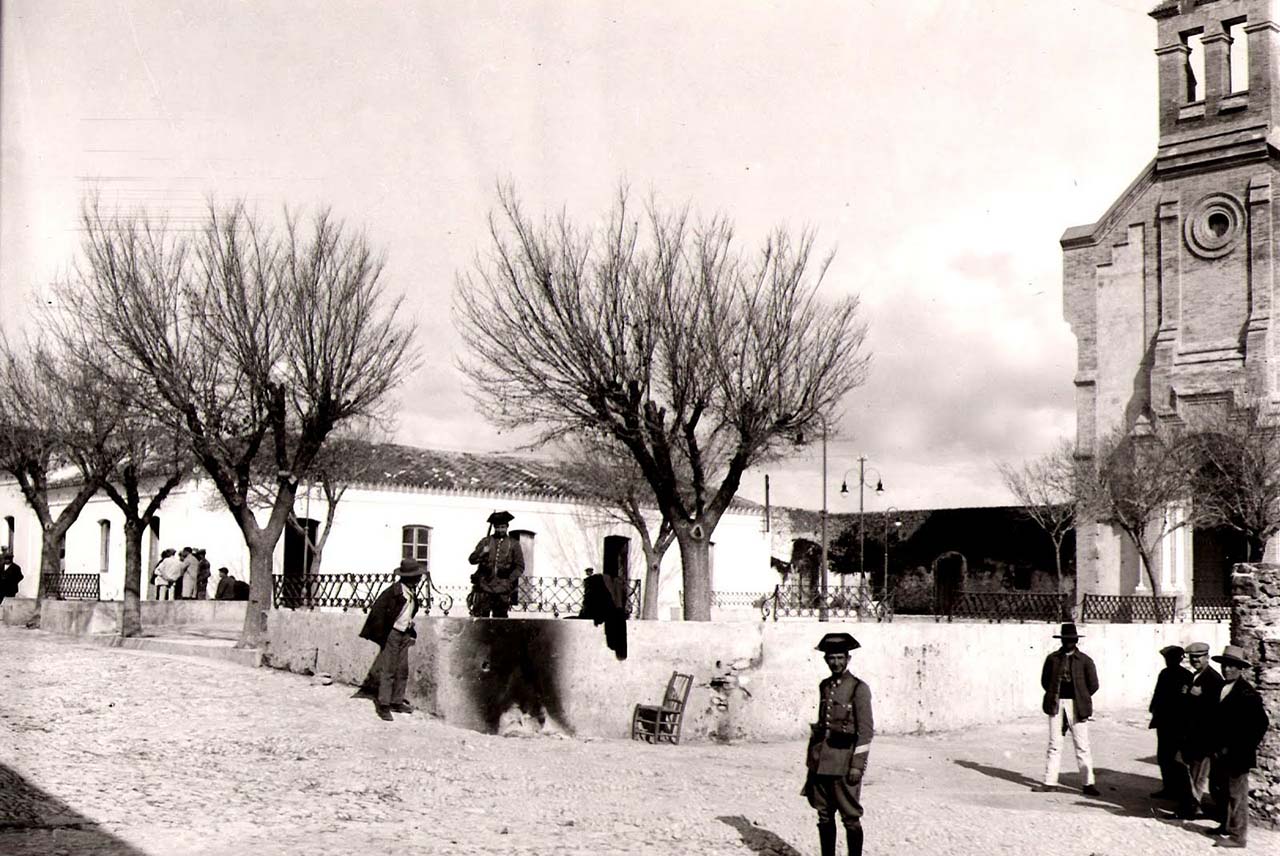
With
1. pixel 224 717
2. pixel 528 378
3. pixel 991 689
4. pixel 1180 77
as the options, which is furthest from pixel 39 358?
pixel 1180 77

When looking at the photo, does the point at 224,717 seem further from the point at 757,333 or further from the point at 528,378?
the point at 757,333

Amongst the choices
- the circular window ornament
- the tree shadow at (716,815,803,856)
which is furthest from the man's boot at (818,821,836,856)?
the circular window ornament

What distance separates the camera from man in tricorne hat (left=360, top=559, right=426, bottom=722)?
37.8 ft

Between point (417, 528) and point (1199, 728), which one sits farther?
point (417, 528)

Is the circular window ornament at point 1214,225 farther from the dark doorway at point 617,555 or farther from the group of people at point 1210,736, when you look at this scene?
the group of people at point 1210,736

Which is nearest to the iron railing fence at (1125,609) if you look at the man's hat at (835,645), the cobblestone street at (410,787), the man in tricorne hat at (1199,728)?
the cobblestone street at (410,787)

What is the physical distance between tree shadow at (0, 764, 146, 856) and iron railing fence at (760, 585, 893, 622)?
61.9 feet

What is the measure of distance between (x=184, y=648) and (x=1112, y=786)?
1045 centimetres

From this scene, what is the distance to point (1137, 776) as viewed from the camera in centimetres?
1217

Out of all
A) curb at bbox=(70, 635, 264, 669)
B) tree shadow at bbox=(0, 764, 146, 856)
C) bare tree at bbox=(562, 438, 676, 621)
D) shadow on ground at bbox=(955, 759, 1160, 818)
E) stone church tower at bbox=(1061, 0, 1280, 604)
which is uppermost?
stone church tower at bbox=(1061, 0, 1280, 604)

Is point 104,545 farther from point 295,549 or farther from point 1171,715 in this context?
point 1171,715

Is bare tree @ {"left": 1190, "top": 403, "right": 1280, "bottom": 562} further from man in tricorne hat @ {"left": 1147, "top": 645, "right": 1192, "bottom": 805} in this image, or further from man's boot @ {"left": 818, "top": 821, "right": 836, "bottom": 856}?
man's boot @ {"left": 818, "top": 821, "right": 836, "bottom": 856}

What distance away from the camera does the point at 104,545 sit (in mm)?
31875

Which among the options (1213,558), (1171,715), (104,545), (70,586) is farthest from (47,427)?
(1213,558)
